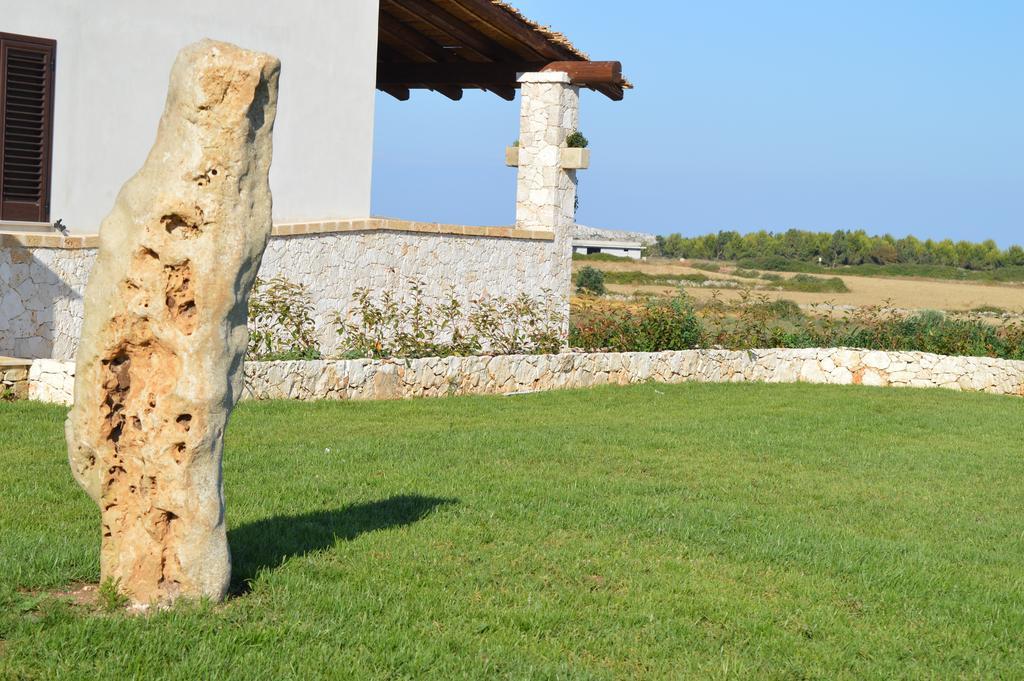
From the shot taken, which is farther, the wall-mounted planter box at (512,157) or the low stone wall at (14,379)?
the wall-mounted planter box at (512,157)

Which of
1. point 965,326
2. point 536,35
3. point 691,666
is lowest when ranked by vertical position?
point 691,666

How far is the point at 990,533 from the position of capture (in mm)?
7770

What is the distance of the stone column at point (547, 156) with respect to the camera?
1838 centimetres

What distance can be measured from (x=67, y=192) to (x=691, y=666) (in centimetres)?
1066

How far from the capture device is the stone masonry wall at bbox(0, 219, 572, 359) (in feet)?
39.0

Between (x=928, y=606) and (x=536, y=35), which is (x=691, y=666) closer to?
(x=928, y=606)

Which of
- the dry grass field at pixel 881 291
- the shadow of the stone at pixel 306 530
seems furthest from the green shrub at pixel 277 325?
the dry grass field at pixel 881 291

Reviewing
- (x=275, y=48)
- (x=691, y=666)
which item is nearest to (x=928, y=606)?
(x=691, y=666)

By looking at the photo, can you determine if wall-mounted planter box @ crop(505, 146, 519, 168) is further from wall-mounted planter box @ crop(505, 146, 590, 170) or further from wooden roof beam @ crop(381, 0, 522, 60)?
wooden roof beam @ crop(381, 0, 522, 60)

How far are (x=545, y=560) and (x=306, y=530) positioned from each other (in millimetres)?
1394

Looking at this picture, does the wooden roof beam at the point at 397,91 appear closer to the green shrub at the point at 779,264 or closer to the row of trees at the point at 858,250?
the green shrub at the point at 779,264

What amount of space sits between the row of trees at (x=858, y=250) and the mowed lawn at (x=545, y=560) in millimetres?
69239

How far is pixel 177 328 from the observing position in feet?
15.9

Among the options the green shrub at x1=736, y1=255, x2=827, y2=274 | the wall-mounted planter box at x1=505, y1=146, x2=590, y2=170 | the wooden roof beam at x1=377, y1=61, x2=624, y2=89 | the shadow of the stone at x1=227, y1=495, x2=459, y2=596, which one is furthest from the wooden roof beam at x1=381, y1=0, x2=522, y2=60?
the green shrub at x1=736, y1=255, x2=827, y2=274
